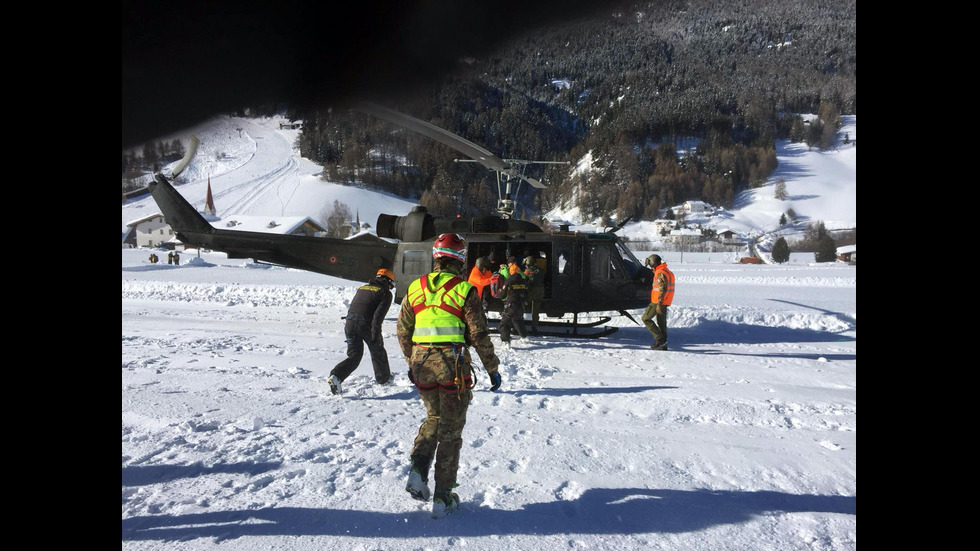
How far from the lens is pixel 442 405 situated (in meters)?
3.02

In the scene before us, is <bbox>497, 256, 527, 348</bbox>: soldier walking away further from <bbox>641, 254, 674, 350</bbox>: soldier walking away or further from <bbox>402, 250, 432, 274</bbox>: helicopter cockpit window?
<bbox>641, 254, 674, 350</bbox>: soldier walking away

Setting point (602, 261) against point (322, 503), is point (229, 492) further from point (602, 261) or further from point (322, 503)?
point (602, 261)

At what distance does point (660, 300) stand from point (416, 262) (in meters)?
4.38

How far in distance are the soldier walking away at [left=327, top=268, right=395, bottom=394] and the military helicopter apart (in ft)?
10.9

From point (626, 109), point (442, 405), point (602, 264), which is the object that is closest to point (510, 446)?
point (442, 405)

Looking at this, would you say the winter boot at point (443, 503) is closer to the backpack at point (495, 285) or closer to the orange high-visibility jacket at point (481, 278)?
the backpack at point (495, 285)

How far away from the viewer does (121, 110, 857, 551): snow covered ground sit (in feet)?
9.09

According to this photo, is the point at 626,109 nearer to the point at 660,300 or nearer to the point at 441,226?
the point at 441,226

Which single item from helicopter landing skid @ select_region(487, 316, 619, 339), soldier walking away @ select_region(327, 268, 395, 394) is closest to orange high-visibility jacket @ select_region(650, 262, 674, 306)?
helicopter landing skid @ select_region(487, 316, 619, 339)

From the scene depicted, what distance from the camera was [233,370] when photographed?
6.41 metres

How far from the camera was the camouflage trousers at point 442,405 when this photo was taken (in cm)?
296

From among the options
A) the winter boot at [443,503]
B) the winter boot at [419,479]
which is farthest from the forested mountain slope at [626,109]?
the winter boot at [443,503]
